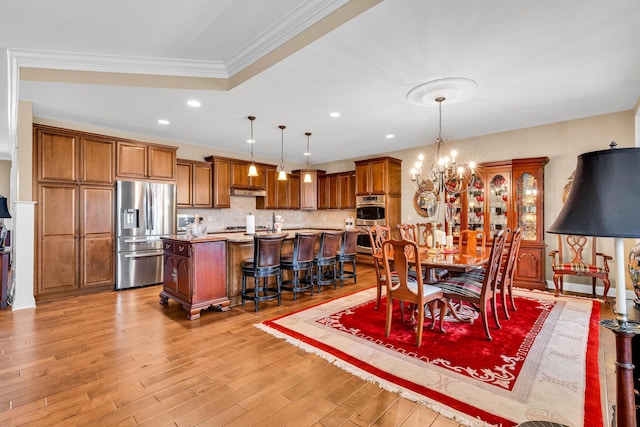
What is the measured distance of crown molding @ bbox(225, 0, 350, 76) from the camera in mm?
2334

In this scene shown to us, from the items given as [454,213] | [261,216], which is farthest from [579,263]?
[261,216]

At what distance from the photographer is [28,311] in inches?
147

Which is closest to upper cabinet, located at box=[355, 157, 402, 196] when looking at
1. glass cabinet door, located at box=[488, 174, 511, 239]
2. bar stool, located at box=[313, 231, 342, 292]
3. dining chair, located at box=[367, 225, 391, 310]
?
glass cabinet door, located at box=[488, 174, 511, 239]

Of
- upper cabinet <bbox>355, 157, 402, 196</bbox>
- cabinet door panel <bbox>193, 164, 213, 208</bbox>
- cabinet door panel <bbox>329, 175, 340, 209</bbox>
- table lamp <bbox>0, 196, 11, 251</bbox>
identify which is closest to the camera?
table lamp <bbox>0, 196, 11, 251</bbox>

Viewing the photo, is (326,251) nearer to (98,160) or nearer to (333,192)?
(333,192)

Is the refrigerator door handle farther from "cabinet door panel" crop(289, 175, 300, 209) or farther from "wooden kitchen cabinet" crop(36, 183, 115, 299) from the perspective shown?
"cabinet door panel" crop(289, 175, 300, 209)

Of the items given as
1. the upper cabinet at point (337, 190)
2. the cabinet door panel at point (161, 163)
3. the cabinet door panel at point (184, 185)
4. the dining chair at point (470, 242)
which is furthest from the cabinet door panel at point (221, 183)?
the dining chair at point (470, 242)

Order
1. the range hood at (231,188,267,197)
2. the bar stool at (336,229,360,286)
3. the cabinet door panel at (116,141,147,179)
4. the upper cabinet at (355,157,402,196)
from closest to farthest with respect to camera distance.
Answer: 1. the cabinet door panel at (116,141,147,179)
2. the bar stool at (336,229,360,286)
3. the upper cabinet at (355,157,402,196)
4. the range hood at (231,188,267,197)

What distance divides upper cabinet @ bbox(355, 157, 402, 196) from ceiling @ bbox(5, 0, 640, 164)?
1710 mm

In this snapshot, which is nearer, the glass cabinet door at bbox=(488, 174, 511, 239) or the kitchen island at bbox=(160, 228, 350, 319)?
the kitchen island at bbox=(160, 228, 350, 319)

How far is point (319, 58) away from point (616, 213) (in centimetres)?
252

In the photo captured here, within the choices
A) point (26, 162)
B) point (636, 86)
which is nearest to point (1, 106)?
point (26, 162)

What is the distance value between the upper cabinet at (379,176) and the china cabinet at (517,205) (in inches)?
62.1

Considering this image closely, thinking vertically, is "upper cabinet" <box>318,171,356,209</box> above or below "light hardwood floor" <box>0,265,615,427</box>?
above
